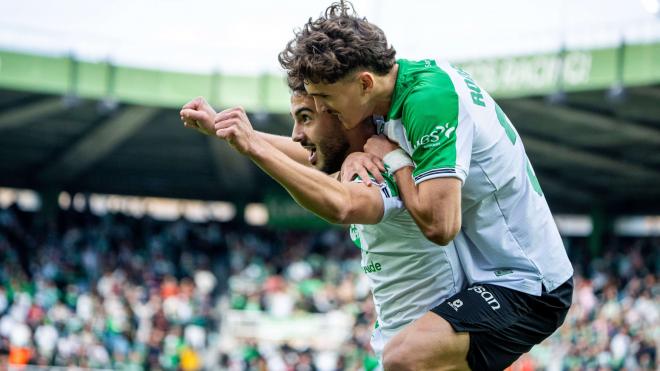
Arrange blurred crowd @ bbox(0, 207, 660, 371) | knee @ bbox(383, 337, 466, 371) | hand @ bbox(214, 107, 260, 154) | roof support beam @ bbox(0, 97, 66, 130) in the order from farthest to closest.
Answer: roof support beam @ bbox(0, 97, 66, 130), blurred crowd @ bbox(0, 207, 660, 371), knee @ bbox(383, 337, 466, 371), hand @ bbox(214, 107, 260, 154)

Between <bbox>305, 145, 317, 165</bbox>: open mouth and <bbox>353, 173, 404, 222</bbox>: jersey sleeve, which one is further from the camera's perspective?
<bbox>305, 145, 317, 165</bbox>: open mouth

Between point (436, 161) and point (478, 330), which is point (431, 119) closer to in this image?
point (436, 161)

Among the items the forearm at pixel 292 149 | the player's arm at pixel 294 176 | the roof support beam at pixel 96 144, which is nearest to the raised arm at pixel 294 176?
the player's arm at pixel 294 176

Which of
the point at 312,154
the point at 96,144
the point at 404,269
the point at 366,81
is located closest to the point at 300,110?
the point at 312,154

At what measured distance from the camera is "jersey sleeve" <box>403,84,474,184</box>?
12.7 feet

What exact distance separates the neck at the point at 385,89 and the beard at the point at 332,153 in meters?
0.24

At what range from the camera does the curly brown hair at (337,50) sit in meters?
4.05

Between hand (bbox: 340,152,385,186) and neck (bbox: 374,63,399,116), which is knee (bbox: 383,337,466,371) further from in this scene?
neck (bbox: 374,63,399,116)

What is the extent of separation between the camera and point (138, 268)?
26.0 meters

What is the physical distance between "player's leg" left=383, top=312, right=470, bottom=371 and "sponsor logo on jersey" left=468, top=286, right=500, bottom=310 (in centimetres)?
18

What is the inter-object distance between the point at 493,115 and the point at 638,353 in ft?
42.5

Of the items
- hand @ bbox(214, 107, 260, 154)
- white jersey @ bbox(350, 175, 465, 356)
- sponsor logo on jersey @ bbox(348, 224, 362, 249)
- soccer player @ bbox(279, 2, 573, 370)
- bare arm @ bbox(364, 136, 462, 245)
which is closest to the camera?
hand @ bbox(214, 107, 260, 154)

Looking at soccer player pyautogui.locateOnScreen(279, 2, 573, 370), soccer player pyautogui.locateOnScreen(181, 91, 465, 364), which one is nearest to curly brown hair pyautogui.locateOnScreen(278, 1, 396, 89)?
soccer player pyautogui.locateOnScreen(279, 2, 573, 370)

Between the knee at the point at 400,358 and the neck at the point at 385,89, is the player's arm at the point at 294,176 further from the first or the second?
the knee at the point at 400,358
